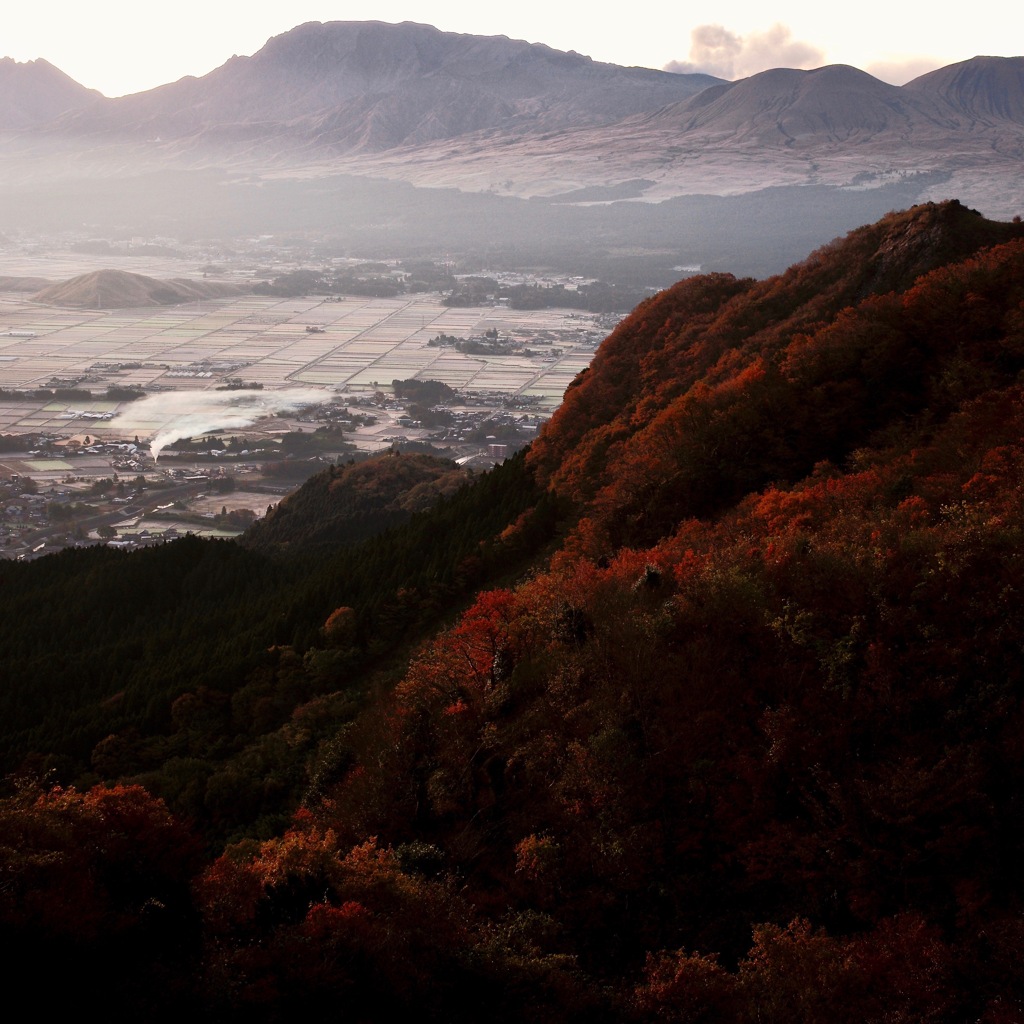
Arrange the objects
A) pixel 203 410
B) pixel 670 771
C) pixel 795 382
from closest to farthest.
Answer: pixel 670 771 → pixel 795 382 → pixel 203 410

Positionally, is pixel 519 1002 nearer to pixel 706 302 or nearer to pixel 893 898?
pixel 893 898

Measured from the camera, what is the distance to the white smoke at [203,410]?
166m

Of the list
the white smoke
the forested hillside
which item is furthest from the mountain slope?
the white smoke

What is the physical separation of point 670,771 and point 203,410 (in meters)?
166

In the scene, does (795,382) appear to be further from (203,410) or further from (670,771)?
(203,410)

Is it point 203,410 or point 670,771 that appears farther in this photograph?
point 203,410

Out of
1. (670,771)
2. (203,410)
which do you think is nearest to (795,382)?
(670,771)

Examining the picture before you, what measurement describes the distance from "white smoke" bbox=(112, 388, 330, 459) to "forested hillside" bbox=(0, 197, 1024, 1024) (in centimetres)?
12355

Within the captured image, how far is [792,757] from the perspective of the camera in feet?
82.8

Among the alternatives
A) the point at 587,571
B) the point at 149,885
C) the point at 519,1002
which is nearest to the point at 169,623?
the point at 587,571

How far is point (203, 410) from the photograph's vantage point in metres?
177

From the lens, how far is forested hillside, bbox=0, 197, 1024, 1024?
2081cm

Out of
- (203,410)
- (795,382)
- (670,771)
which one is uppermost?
(795,382)

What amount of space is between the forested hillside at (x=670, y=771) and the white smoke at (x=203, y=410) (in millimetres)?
123546
